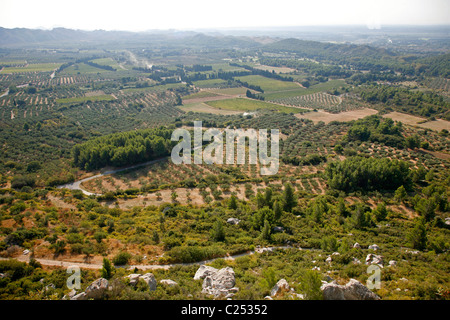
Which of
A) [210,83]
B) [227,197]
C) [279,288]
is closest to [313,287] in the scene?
[279,288]

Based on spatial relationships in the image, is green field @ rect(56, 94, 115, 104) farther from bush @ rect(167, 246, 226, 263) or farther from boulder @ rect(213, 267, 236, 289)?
boulder @ rect(213, 267, 236, 289)

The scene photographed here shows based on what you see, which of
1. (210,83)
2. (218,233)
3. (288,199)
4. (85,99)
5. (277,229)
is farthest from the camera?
(210,83)

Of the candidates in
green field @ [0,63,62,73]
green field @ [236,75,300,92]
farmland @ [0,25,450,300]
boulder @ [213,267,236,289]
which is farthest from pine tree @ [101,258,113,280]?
green field @ [0,63,62,73]

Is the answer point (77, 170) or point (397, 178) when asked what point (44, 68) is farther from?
point (397, 178)

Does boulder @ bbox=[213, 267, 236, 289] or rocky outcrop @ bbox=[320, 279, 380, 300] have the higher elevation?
rocky outcrop @ bbox=[320, 279, 380, 300]

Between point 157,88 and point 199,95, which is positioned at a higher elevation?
point 157,88

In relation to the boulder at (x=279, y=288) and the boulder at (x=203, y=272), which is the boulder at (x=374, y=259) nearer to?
the boulder at (x=279, y=288)

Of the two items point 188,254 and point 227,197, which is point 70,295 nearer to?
point 188,254
